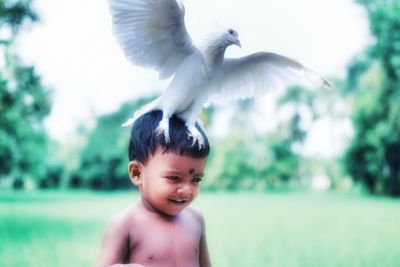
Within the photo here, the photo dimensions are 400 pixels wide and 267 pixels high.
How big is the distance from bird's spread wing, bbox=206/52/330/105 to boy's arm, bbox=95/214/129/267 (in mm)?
244

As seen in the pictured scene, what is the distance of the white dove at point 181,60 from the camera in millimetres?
773

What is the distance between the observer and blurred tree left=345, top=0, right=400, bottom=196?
595 centimetres

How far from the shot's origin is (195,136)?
768 millimetres

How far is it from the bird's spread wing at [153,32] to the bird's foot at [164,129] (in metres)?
0.12

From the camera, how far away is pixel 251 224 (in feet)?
12.9

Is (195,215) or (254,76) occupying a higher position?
(254,76)

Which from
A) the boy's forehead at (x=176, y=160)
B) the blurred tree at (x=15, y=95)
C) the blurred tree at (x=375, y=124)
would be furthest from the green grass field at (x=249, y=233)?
the boy's forehead at (x=176, y=160)

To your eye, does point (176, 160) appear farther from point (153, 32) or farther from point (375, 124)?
point (375, 124)

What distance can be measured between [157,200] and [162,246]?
0.07m

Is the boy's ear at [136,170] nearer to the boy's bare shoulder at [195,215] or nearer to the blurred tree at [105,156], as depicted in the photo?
the boy's bare shoulder at [195,215]

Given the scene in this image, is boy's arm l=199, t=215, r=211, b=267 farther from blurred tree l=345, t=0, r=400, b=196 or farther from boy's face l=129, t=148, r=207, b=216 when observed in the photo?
blurred tree l=345, t=0, r=400, b=196

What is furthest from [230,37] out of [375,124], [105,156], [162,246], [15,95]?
[375,124]

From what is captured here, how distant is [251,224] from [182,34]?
3.25m

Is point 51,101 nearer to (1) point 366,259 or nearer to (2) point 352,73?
(1) point 366,259
